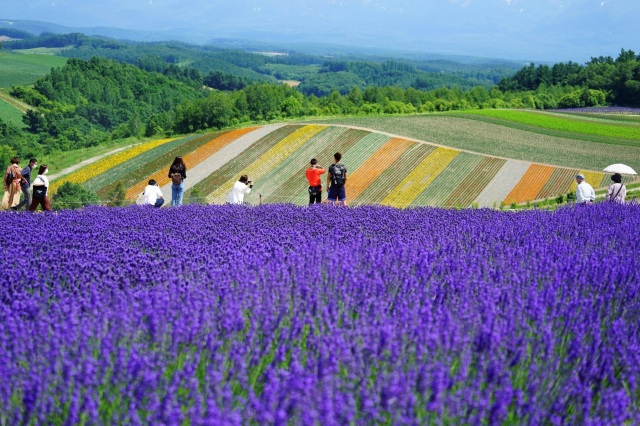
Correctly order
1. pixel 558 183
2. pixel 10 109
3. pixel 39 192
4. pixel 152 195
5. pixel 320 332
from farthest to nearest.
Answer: pixel 10 109
pixel 558 183
pixel 152 195
pixel 39 192
pixel 320 332

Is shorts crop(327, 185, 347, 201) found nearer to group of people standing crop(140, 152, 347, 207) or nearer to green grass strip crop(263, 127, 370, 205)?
group of people standing crop(140, 152, 347, 207)

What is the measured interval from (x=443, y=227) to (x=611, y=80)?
83111 mm

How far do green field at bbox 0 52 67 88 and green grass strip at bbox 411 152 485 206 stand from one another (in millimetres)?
122194

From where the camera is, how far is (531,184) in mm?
35750

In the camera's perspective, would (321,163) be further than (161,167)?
No

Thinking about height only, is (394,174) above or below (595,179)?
below

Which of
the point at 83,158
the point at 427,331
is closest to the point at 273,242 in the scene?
the point at 427,331

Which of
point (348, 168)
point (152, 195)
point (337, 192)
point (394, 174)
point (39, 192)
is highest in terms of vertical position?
point (337, 192)

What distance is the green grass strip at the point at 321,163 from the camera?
3344 centimetres

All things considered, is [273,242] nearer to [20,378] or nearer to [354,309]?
[354,309]

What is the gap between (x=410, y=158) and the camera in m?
41.1

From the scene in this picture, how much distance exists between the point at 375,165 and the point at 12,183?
27.0 metres

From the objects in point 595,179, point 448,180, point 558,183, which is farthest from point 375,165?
point 595,179

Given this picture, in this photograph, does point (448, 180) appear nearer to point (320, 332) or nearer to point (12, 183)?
point (12, 183)
